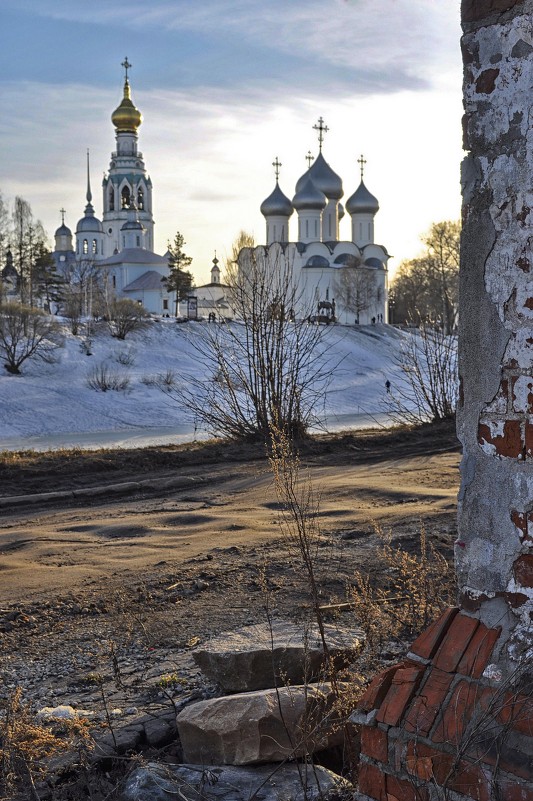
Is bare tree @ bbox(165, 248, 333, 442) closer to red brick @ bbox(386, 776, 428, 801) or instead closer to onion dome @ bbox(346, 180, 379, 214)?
red brick @ bbox(386, 776, 428, 801)

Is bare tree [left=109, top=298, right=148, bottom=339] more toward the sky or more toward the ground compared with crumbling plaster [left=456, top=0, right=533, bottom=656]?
more toward the sky

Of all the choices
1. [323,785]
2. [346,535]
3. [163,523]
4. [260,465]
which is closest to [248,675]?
[323,785]

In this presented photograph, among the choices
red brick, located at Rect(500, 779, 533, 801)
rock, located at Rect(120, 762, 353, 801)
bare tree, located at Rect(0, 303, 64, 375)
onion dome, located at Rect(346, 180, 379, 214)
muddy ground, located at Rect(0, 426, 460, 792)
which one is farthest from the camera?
onion dome, located at Rect(346, 180, 379, 214)

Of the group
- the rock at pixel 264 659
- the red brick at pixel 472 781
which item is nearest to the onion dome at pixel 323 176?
the rock at pixel 264 659

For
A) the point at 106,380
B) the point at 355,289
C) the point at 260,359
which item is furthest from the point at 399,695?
the point at 355,289

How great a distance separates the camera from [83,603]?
544 cm

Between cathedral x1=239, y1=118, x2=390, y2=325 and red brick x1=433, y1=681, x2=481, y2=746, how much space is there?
5498 centimetres

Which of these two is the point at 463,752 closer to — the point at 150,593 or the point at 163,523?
the point at 150,593

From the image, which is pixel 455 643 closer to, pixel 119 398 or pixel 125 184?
pixel 119 398

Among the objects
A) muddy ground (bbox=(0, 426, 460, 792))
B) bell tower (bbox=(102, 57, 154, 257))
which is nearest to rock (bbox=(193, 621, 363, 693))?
muddy ground (bbox=(0, 426, 460, 792))

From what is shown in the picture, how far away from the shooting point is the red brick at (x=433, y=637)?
2.53 metres

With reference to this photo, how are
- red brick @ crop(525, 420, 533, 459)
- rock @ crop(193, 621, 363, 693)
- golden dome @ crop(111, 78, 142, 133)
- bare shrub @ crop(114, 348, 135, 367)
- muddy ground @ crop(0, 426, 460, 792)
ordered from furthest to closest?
1. golden dome @ crop(111, 78, 142, 133)
2. bare shrub @ crop(114, 348, 135, 367)
3. muddy ground @ crop(0, 426, 460, 792)
4. rock @ crop(193, 621, 363, 693)
5. red brick @ crop(525, 420, 533, 459)

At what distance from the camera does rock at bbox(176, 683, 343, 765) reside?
3.24 m

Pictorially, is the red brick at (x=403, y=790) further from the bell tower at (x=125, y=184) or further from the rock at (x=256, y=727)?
the bell tower at (x=125, y=184)
